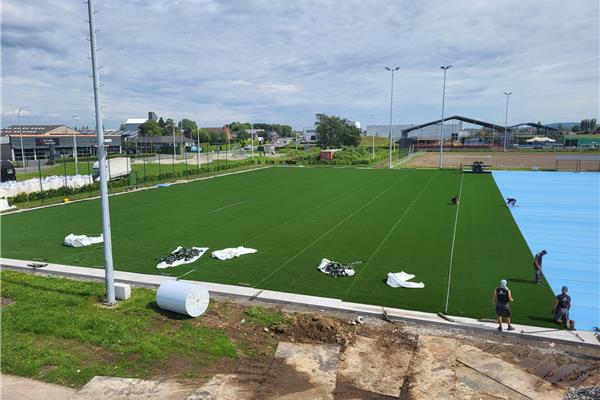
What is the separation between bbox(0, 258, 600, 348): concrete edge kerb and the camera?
9227 mm

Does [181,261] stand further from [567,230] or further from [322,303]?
[567,230]

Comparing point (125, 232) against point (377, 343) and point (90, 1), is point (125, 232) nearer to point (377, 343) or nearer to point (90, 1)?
point (90, 1)

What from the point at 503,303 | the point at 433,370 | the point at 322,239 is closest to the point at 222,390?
the point at 433,370

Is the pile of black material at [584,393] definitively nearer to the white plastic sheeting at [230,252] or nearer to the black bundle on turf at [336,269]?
the black bundle on turf at [336,269]

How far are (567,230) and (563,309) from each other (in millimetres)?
11860

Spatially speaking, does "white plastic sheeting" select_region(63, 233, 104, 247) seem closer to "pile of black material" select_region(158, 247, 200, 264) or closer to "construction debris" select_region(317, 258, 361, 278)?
"pile of black material" select_region(158, 247, 200, 264)

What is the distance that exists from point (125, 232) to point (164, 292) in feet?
32.5

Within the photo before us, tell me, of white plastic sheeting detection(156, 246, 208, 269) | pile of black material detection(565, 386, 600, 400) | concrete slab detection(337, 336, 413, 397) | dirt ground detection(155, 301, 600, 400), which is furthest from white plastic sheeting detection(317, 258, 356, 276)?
pile of black material detection(565, 386, 600, 400)

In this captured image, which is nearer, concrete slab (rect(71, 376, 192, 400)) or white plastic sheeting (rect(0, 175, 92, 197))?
concrete slab (rect(71, 376, 192, 400))

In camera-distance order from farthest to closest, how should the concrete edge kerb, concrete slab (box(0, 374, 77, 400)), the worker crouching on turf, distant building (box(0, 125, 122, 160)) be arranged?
distant building (box(0, 125, 122, 160)) → the worker crouching on turf → the concrete edge kerb → concrete slab (box(0, 374, 77, 400))

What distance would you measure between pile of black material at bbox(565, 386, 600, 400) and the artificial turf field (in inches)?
124

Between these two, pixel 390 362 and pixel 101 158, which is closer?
pixel 390 362

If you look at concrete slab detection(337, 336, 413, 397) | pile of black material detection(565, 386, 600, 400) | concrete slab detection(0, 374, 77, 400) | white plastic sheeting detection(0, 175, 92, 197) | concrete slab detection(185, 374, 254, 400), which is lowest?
concrete slab detection(337, 336, 413, 397)

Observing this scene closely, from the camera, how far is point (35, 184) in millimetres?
27516
